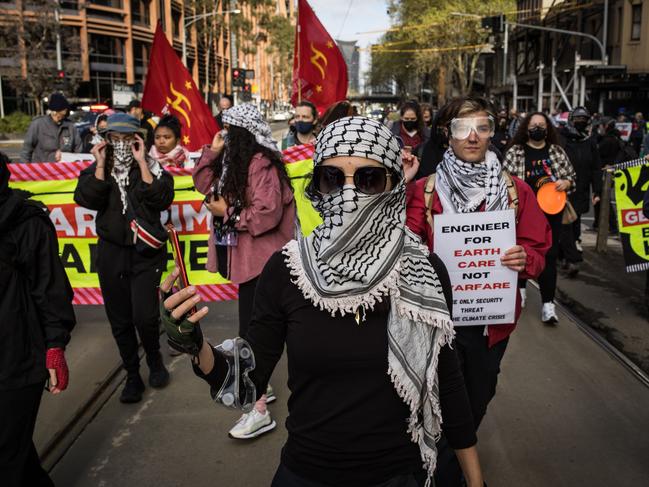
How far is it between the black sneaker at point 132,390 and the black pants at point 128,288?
0.59 feet

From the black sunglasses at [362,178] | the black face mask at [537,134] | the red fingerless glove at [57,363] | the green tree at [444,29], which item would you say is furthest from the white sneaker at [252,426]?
the green tree at [444,29]

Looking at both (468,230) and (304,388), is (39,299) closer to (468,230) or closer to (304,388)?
(304,388)

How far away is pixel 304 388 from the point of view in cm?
203

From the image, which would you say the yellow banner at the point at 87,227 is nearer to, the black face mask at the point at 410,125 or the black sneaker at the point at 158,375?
the black sneaker at the point at 158,375

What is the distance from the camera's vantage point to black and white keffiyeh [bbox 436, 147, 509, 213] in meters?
3.25

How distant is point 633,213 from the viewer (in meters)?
6.87

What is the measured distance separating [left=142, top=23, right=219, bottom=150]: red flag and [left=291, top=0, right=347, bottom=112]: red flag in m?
1.37

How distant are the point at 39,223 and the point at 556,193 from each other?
4.22 m

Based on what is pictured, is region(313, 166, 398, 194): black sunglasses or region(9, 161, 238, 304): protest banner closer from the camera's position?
region(313, 166, 398, 194): black sunglasses

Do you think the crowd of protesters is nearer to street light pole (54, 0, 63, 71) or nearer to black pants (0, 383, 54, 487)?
black pants (0, 383, 54, 487)

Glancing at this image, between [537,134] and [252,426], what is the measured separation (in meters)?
3.58

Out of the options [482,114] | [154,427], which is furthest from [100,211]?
[482,114]

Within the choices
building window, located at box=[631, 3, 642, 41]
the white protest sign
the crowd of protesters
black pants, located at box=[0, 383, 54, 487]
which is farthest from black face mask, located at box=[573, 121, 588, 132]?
building window, located at box=[631, 3, 642, 41]

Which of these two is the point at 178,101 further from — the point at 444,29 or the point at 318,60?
the point at 444,29
